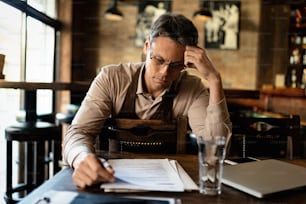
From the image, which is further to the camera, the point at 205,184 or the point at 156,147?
the point at 156,147

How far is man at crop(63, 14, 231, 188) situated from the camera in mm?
1310

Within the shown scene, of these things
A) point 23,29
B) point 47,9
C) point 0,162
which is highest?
point 47,9

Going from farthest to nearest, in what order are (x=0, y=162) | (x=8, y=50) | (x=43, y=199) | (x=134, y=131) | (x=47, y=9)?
(x=47, y=9), (x=8, y=50), (x=0, y=162), (x=134, y=131), (x=43, y=199)

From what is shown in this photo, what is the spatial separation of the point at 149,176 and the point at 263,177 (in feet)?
0.91

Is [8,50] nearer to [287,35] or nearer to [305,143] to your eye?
[305,143]

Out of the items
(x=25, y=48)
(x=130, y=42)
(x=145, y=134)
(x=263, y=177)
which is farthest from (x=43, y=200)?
(x=130, y=42)

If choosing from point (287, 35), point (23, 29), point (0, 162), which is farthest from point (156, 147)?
point (287, 35)

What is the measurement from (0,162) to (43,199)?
7.27 ft

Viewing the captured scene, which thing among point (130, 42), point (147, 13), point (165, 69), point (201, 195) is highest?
point (147, 13)

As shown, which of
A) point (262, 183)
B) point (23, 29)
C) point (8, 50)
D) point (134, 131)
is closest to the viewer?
point (262, 183)

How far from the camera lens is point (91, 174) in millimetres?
795

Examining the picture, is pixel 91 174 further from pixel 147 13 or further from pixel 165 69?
pixel 147 13

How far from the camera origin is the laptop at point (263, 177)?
2.63ft

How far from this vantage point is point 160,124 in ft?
4.27
